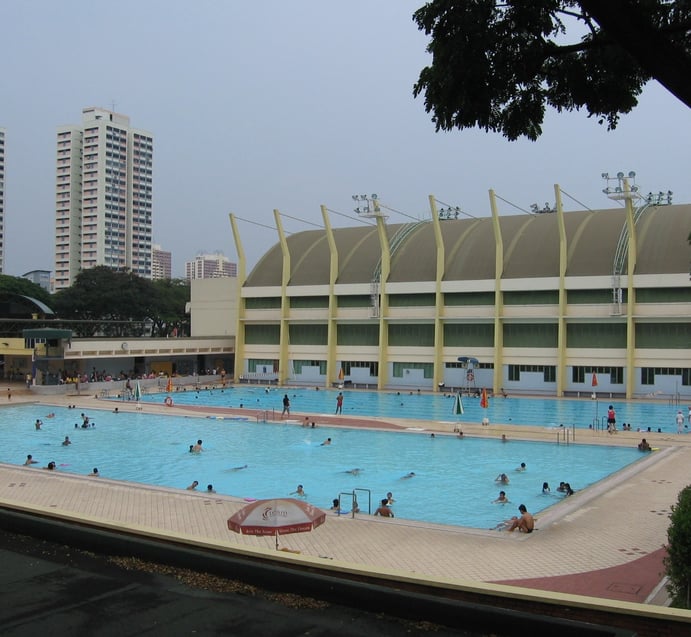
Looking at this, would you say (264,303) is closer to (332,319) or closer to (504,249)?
(332,319)

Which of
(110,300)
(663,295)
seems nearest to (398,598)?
(663,295)

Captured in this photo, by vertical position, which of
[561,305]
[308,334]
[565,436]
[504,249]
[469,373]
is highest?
[504,249]

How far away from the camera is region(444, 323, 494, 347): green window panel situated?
5069 centimetres

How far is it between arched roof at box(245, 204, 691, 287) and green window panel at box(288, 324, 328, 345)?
367 centimetres

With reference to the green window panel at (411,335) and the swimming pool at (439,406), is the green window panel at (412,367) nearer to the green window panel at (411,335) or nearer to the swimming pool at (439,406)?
the green window panel at (411,335)

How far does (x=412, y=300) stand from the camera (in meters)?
53.3

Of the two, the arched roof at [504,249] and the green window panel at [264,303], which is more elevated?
the arched roof at [504,249]

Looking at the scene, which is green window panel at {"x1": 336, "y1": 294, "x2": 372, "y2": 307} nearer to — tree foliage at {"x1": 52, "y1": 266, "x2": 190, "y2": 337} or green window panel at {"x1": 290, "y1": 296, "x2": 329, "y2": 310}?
green window panel at {"x1": 290, "y1": 296, "x2": 329, "y2": 310}

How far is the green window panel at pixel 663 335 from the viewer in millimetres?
44438

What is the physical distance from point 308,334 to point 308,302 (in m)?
2.68

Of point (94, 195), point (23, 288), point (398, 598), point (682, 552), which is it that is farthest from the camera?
point (94, 195)

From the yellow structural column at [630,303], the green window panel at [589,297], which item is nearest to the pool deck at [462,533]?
the yellow structural column at [630,303]

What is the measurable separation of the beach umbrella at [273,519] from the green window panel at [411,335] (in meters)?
41.6

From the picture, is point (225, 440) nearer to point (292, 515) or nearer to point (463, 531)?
point (463, 531)
